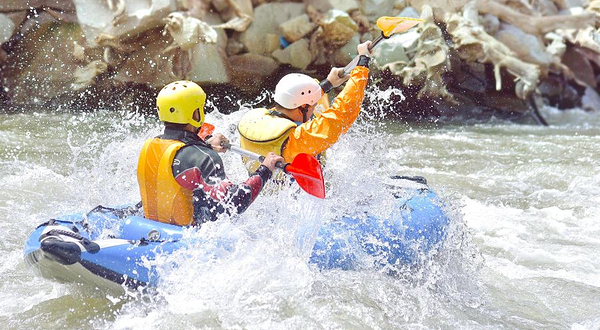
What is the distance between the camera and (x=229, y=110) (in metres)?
9.97

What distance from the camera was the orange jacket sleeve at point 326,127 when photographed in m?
3.94

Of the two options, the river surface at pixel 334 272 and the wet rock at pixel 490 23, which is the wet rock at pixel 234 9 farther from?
the wet rock at pixel 490 23

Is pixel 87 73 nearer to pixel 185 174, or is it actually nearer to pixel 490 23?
pixel 490 23

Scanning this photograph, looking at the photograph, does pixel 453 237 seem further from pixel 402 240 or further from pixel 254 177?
pixel 254 177

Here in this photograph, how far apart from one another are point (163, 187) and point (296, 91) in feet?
3.43

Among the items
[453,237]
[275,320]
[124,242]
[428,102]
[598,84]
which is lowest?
[598,84]

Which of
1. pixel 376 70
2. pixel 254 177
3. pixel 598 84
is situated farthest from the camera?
pixel 598 84

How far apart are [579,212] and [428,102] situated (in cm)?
484

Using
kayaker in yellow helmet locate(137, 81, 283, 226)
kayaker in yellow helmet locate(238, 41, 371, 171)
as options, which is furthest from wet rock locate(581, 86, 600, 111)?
kayaker in yellow helmet locate(137, 81, 283, 226)

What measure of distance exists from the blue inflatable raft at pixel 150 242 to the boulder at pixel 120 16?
5617mm

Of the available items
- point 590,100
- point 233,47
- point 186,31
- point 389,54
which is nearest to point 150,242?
point 186,31

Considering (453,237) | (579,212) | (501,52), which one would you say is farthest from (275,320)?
(501,52)

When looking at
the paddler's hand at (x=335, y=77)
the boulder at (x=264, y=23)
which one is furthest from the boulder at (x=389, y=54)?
the paddler's hand at (x=335, y=77)

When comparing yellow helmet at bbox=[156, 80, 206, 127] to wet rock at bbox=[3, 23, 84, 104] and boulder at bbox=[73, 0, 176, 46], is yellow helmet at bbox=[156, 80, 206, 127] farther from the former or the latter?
wet rock at bbox=[3, 23, 84, 104]
